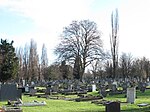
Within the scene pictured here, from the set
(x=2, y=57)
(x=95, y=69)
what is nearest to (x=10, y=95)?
(x=2, y=57)

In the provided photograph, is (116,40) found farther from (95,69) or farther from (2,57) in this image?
(95,69)

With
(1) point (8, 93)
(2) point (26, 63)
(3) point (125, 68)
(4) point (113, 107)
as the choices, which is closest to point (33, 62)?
(2) point (26, 63)

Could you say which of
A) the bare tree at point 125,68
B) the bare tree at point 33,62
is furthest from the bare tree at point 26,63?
the bare tree at point 125,68

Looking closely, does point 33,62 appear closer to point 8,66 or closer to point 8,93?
point 8,66

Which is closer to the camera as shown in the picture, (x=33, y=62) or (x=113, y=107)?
(x=113, y=107)

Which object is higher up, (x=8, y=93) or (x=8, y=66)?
(x=8, y=66)

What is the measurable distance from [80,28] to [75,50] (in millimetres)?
4536

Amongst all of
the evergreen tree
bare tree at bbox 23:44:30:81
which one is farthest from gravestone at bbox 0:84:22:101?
bare tree at bbox 23:44:30:81

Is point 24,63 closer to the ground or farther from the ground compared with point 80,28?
closer to the ground

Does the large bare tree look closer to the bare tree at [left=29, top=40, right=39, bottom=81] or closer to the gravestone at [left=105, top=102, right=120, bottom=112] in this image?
the bare tree at [left=29, top=40, right=39, bottom=81]

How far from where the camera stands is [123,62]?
249 feet

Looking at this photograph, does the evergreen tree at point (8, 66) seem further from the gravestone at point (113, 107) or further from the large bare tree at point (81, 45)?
the gravestone at point (113, 107)

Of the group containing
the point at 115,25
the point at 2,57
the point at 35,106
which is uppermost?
the point at 115,25

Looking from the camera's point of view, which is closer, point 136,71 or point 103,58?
point 103,58
